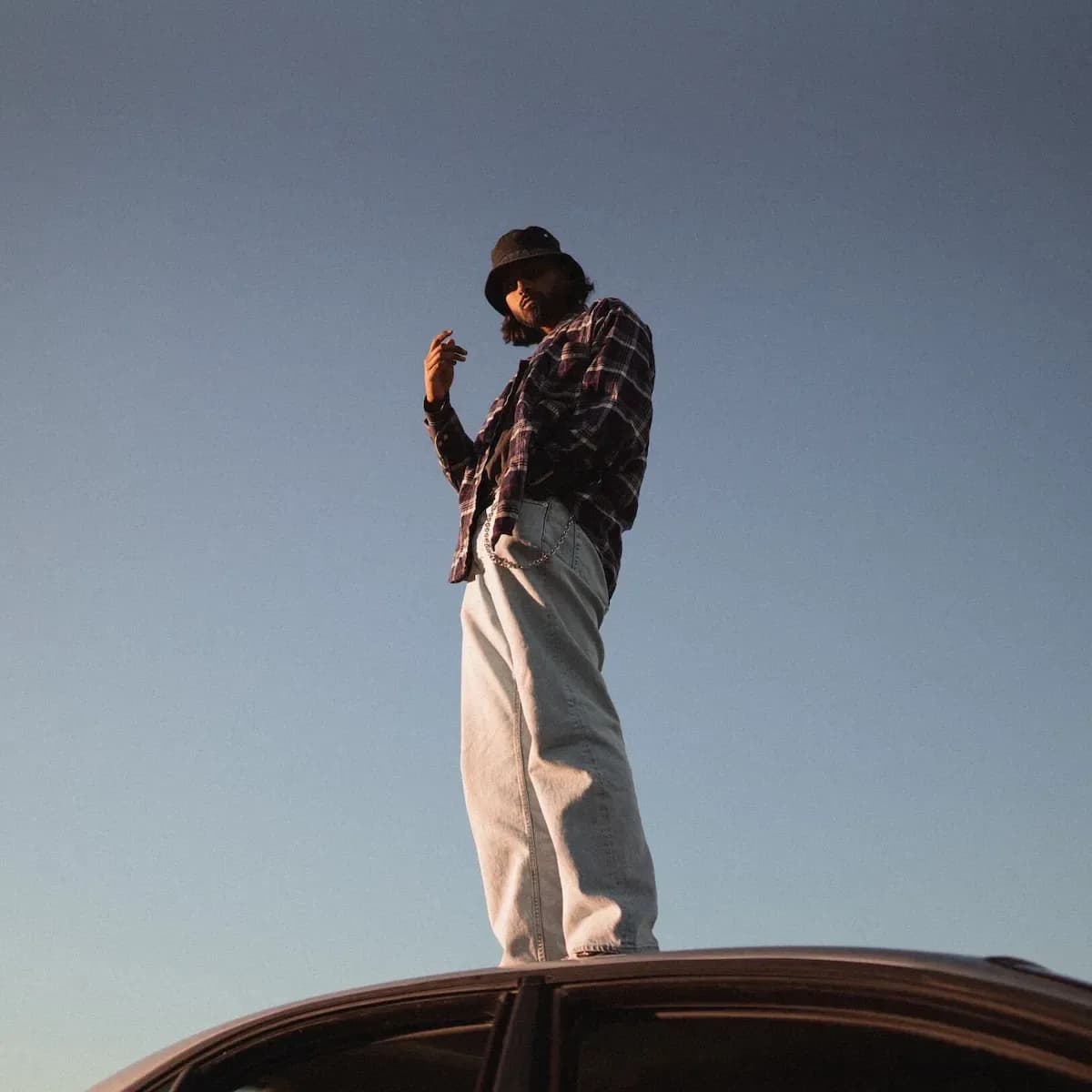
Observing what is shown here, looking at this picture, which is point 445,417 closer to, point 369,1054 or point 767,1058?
point 369,1054

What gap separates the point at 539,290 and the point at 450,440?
0.59 metres

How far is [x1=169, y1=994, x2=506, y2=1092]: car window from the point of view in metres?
1.78

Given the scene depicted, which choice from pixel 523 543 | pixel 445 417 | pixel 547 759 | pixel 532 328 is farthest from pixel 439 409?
pixel 547 759

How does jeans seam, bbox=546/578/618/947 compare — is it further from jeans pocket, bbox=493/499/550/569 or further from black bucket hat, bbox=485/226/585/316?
black bucket hat, bbox=485/226/585/316

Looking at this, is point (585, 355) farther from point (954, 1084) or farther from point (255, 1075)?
point (954, 1084)

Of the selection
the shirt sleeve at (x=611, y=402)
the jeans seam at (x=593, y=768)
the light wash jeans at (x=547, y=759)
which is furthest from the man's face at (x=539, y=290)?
the jeans seam at (x=593, y=768)

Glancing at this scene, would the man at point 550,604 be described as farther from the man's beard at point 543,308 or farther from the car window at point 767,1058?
the car window at point 767,1058

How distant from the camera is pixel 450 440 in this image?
178 inches

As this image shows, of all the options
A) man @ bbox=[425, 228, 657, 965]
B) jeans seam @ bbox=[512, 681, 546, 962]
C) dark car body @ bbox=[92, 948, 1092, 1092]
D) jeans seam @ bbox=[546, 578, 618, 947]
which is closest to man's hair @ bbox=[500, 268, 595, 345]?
man @ bbox=[425, 228, 657, 965]

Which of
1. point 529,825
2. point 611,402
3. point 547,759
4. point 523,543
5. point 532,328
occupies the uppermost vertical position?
point 532,328

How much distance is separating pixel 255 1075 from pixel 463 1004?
0.37 metres

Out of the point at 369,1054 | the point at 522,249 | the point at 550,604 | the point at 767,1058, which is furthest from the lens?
the point at 522,249

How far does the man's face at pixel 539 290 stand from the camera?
14.9 ft

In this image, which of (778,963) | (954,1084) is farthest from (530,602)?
(954,1084)
